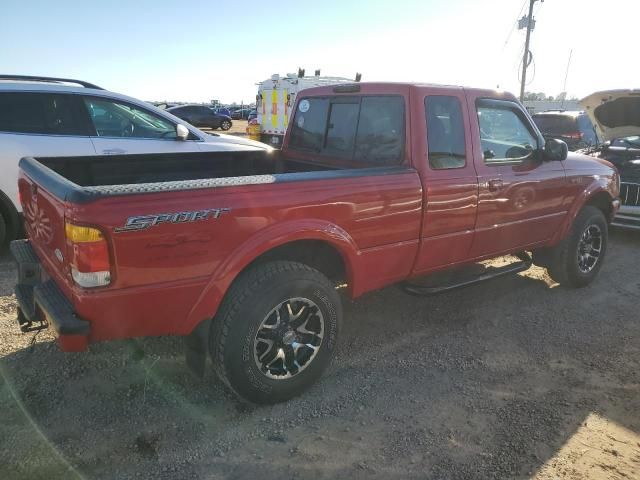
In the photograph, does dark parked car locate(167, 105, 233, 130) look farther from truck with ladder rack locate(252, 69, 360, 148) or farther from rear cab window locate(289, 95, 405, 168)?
rear cab window locate(289, 95, 405, 168)

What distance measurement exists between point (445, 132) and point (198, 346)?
230cm

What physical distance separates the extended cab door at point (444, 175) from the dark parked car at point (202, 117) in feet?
91.1

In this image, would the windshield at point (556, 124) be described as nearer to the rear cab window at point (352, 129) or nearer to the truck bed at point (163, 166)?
the rear cab window at point (352, 129)

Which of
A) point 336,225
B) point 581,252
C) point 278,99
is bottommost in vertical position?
point 581,252

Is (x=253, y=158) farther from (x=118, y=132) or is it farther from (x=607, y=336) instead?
(x=607, y=336)

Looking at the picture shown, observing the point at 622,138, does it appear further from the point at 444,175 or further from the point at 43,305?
the point at 43,305

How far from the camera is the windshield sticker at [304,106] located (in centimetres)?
446

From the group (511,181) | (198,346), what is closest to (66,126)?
(198,346)

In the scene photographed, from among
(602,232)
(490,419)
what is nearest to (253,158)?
(490,419)

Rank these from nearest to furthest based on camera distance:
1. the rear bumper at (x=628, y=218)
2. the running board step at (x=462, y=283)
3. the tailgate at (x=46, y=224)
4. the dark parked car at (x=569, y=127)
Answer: the tailgate at (x=46, y=224), the running board step at (x=462, y=283), the rear bumper at (x=628, y=218), the dark parked car at (x=569, y=127)

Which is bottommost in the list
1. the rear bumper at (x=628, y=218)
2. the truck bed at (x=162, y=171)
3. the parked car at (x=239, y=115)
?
the rear bumper at (x=628, y=218)

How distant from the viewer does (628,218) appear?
6723 mm

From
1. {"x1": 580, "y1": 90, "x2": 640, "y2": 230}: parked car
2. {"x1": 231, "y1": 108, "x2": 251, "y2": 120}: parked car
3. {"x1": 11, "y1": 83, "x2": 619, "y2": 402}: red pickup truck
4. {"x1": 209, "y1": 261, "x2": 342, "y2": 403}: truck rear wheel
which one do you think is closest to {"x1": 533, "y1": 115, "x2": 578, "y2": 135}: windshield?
{"x1": 580, "y1": 90, "x2": 640, "y2": 230}: parked car

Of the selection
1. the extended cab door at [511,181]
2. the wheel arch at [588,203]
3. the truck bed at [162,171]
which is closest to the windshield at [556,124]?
the wheel arch at [588,203]
